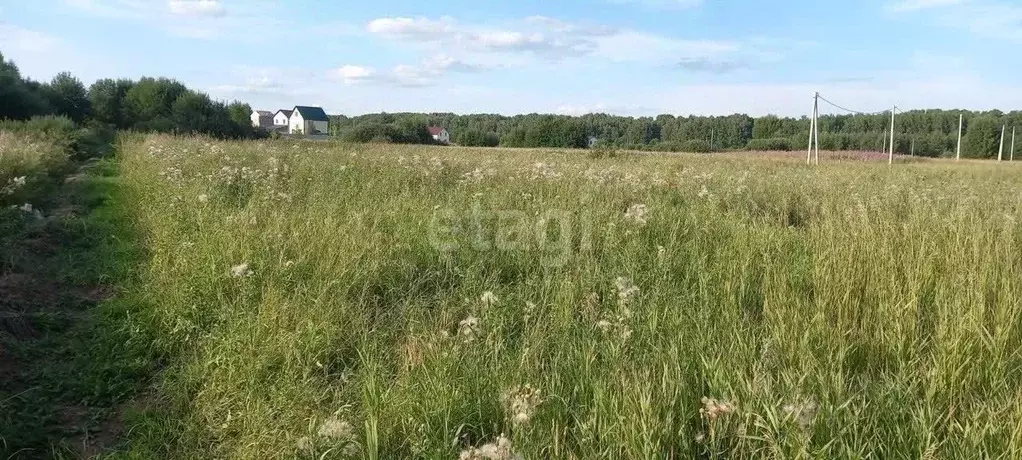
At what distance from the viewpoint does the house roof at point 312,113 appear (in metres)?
99.5

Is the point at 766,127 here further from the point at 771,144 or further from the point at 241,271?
the point at 241,271

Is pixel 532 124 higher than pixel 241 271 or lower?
higher

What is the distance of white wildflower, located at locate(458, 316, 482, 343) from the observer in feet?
10.6

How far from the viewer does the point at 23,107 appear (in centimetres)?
3388

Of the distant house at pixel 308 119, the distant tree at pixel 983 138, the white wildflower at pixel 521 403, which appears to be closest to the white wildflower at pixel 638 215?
the white wildflower at pixel 521 403

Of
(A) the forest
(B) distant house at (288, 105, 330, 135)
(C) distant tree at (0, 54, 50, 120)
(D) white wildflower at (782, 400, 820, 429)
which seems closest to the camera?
(D) white wildflower at (782, 400, 820, 429)

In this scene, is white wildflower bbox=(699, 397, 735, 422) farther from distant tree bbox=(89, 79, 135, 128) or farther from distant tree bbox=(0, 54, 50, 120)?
distant tree bbox=(89, 79, 135, 128)

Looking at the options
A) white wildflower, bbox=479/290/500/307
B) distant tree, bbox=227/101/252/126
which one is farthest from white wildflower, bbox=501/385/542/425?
distant tree, bbox=227/101/252/126

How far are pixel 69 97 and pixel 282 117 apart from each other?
70.8 metres

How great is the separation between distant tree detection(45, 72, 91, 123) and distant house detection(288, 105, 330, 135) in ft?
171

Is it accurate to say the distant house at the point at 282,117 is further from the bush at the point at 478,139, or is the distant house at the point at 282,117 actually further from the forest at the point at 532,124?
the bush at the point at 478,139

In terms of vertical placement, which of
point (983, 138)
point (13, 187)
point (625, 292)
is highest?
point (983, 138)

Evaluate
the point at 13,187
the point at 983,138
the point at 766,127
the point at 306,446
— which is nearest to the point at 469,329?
the point at 306,446

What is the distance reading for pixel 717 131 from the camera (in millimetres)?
93250
